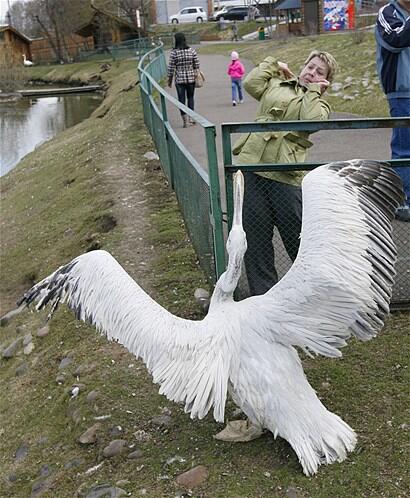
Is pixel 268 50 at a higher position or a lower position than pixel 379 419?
higher

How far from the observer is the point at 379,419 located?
404 cm

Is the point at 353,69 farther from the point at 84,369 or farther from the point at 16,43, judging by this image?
the point at 16,43

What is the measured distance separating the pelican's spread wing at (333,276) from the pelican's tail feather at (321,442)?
0.35 m

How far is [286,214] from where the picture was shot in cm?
489

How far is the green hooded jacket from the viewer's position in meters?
4.77

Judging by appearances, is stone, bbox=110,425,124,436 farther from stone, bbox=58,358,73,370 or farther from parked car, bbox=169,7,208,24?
parked car, bbox=169,7,208,24

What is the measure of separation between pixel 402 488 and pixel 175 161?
526 cm

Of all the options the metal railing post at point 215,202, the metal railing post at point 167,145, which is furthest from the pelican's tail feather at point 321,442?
the metal railing post at point 167,145

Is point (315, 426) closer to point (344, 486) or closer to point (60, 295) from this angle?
point (344, 486)

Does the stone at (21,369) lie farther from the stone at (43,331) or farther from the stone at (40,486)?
the stone at (40,486)

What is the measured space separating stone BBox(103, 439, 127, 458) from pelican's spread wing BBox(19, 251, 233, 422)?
23.3 inches

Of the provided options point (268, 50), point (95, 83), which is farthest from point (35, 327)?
point (95, 83)

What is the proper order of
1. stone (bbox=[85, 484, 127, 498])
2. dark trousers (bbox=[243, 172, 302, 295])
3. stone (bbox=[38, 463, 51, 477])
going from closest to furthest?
1. stone (bbox=[85, 484, 127, 498])
2. stone (bbox=[38, 463, 51, 477])
3. dark trousers (bbox=[243, 172, 302, 295])

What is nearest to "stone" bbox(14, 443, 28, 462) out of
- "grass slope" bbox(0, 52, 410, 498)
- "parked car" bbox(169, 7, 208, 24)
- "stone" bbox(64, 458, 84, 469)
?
"grass slope" bbox(0, 52, 410, 498)
